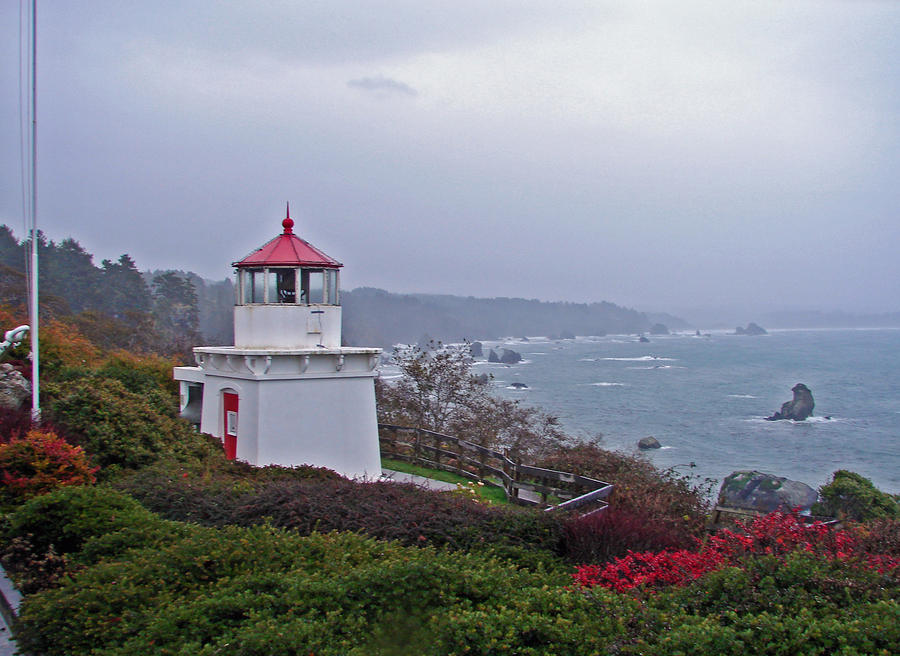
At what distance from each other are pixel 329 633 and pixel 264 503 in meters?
4.00

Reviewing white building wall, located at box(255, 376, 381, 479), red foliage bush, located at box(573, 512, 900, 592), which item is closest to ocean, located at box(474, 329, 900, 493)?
white building wall, located at box(255, 376, 381, 479)

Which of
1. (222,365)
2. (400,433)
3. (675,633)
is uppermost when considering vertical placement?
(222,365)

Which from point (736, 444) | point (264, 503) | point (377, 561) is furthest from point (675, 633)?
point (736, 444)

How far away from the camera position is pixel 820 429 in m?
57.9

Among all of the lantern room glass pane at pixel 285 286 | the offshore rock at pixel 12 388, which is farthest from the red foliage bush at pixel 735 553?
the offshore rock at pixel 12 388

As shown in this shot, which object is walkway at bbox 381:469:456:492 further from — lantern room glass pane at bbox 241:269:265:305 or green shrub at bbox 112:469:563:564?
green shrub at bbox 112:469:563:564

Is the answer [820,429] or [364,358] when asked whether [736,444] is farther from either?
[364,358]

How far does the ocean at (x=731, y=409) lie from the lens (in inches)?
1767

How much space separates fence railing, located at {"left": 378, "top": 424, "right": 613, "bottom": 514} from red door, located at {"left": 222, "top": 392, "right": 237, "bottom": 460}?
4.33m

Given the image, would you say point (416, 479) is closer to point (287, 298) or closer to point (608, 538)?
point (287, 298)

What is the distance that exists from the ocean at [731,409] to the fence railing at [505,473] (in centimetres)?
609

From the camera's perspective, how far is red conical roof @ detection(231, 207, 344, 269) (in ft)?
46.3

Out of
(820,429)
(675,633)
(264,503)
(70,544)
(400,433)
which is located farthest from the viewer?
(820,429)

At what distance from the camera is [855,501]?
1848 centimetres
